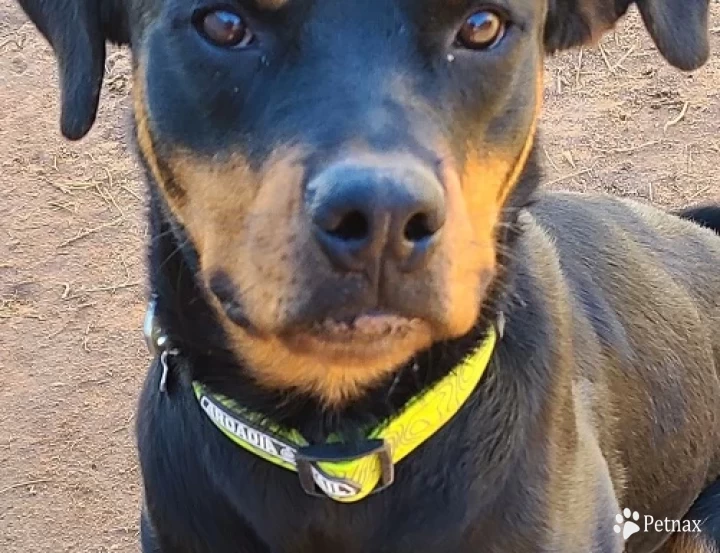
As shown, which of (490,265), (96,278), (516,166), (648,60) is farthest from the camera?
(648,60)

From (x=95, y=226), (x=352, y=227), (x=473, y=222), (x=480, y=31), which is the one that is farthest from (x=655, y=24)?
(x=95, y=226)

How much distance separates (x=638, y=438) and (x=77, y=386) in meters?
1.84

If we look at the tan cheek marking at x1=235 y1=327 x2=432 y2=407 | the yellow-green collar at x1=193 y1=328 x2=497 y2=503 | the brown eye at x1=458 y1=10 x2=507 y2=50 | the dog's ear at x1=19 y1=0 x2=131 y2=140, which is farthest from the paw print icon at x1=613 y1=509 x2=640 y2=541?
the dog's ear at x1=19 y1=0 x2=131 y2=140

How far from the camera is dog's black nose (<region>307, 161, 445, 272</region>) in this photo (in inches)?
69.1

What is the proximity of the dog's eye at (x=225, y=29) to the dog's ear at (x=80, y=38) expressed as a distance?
34cm

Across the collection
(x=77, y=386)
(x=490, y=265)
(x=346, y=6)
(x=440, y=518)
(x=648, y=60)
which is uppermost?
(x=346, y=6)

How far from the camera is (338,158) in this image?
182 cm

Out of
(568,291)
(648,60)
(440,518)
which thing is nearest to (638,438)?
(568,291)

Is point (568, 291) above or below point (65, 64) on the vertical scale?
below

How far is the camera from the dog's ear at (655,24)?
2.47m

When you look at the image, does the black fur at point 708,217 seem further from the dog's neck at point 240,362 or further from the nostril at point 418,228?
the nostril at point 418,228

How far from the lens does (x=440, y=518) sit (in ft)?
7.63

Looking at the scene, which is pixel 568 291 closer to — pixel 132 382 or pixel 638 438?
pixel 638 438

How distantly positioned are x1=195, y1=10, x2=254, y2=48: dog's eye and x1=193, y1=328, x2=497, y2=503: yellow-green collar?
2.26 feet
